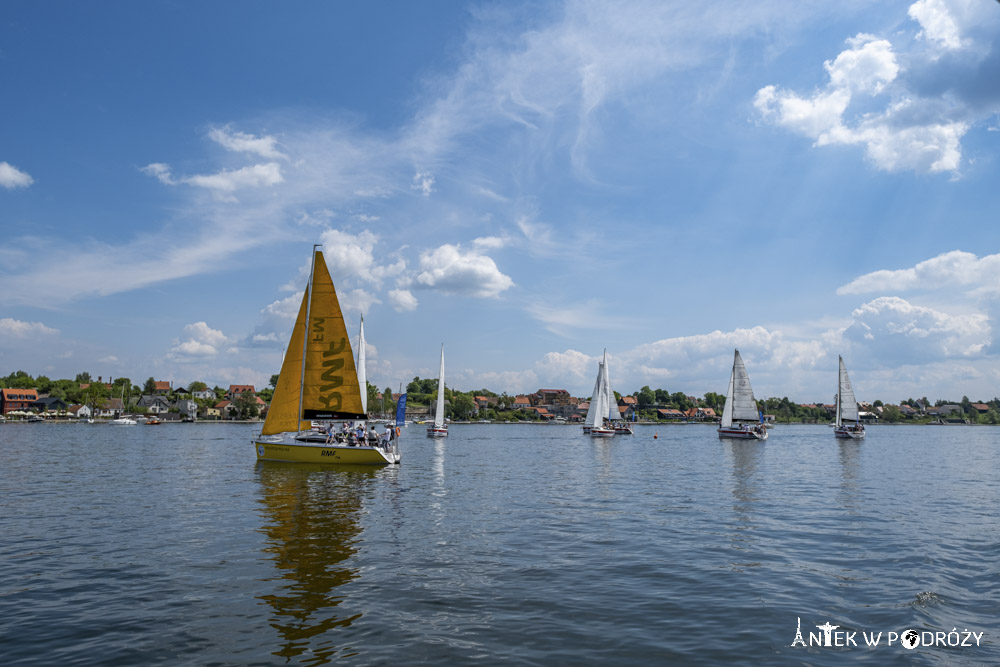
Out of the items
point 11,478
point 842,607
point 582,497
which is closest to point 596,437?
point 582,497

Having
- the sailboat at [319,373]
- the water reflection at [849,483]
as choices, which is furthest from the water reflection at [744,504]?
the sailboat at [319,373]

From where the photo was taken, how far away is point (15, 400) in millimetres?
188000

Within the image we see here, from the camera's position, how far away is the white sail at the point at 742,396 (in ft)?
336

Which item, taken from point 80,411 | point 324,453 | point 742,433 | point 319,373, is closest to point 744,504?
point 324,453

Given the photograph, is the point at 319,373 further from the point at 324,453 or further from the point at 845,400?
the point at 845,400

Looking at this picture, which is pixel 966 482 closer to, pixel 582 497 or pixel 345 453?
pixel 582 497

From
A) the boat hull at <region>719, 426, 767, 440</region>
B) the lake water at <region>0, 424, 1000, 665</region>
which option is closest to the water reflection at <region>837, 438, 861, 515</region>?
the lake water at <region>0, 424, 1000, 665</region>

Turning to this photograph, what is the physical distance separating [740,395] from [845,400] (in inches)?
991

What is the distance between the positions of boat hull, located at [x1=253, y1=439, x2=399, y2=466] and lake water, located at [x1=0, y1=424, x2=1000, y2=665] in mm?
9655

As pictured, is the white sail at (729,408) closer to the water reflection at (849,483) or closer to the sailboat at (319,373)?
the water reflection at (849,483)

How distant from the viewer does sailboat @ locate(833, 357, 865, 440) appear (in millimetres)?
108062

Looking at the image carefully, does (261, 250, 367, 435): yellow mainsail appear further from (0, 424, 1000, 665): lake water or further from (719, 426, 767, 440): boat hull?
(719, 426, 767, 440): boat hull

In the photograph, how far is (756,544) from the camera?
1905 cm

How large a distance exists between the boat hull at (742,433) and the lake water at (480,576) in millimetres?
74086
